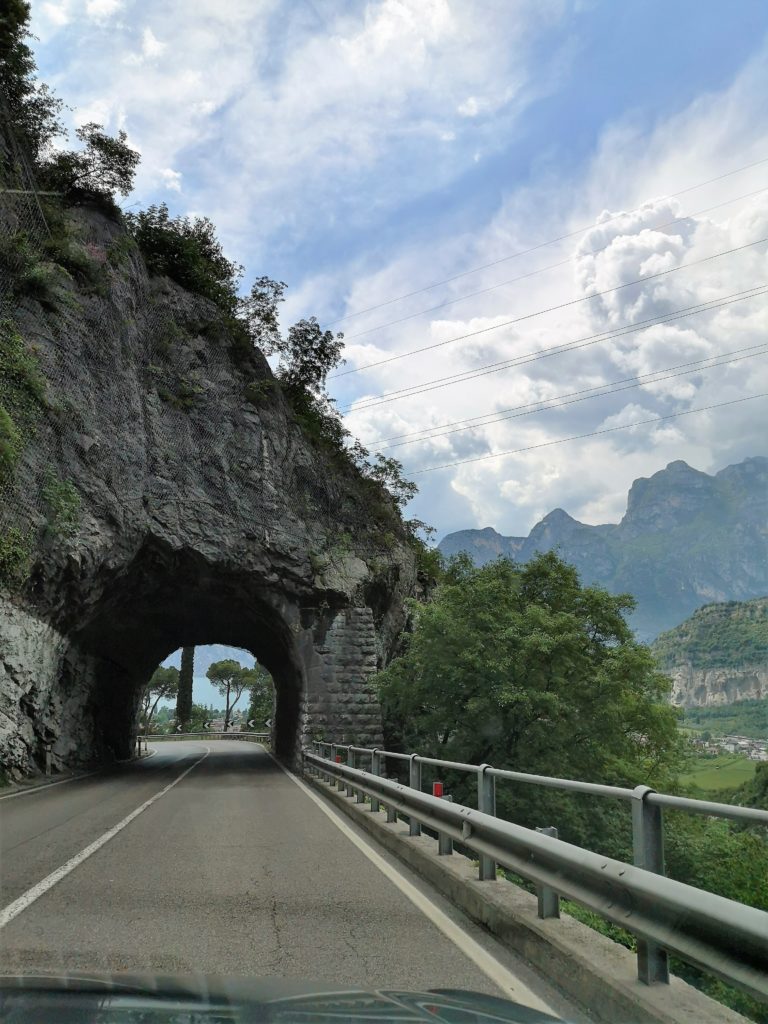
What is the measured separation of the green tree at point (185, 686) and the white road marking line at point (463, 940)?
55.4m

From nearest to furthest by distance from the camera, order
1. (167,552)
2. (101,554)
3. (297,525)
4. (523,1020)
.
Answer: (523,1020) → (101,554) → (167,552) → (297,525)

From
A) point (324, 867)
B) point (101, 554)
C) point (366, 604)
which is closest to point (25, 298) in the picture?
point (101, 554)

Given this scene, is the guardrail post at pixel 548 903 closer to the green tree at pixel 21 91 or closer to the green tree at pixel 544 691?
the green tree at pixel 544 691

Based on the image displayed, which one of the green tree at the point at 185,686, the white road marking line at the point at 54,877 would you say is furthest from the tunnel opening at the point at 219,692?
the white road marking line at the point at 54,877

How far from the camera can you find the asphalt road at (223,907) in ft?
14.5

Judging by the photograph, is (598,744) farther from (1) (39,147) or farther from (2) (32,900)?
(1) (39,147)

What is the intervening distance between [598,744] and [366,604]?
431 inches

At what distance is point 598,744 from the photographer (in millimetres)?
19641

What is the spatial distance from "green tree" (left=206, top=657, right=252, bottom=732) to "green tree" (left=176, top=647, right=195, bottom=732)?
1453 cm

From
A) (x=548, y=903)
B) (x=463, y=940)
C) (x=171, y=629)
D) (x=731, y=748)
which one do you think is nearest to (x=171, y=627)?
(x=171, y=629)

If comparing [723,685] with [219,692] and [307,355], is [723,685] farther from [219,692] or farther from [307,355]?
[307,355]

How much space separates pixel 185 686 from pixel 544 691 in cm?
5527

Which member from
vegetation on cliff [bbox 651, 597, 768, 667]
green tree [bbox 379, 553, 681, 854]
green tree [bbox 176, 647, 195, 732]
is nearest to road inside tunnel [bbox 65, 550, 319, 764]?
green tree [bbox 379, 553, 681, 854]

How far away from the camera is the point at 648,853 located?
12.1 ft
